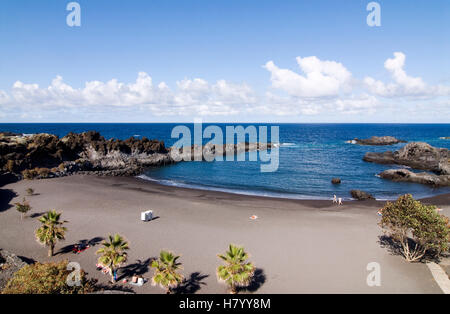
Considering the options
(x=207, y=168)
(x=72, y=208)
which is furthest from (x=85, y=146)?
(x=72, y=208)

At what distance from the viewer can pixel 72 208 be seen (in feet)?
108

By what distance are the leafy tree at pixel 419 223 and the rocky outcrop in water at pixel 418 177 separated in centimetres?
3622

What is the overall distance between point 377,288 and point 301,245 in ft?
23.1

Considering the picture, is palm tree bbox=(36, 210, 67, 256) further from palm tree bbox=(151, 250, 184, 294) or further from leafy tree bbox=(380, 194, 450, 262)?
leafy tree bbox=(380, 194, 450, 262)

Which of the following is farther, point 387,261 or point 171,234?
point 171,234

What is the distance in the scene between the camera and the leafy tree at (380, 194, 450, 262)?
18.9 m

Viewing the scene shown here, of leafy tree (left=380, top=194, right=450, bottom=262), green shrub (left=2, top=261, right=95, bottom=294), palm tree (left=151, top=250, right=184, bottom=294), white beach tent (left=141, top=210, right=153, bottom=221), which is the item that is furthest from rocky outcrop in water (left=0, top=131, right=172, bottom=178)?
leafy tree (left=380, top=194, right=450, bottom=262)

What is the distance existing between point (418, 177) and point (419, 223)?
41.1 meters

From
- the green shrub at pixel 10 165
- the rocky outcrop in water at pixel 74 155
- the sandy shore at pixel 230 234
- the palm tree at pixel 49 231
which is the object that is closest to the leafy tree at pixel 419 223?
the sandy shore at pixel 230 234

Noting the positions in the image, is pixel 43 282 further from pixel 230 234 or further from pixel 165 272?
pixel 230 234

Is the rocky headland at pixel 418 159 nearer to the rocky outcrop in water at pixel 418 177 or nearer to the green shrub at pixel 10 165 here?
the rocky outcrop in water at pixel 418 177

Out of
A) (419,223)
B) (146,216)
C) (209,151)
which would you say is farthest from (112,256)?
(209,151)

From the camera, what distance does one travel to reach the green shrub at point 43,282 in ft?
46.1
